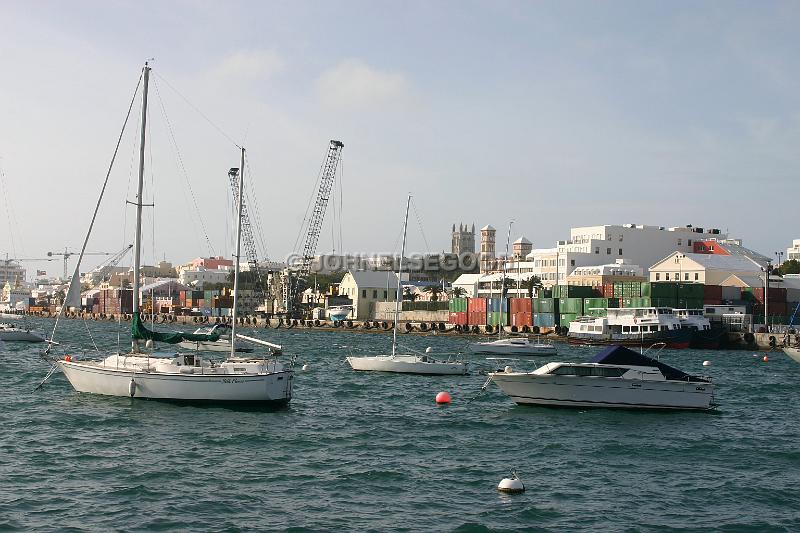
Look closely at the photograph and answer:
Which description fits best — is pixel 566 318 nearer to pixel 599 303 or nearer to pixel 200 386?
pixel 599 303

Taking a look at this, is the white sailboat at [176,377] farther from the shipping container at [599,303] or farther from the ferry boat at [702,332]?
the shipping container at [599,303]

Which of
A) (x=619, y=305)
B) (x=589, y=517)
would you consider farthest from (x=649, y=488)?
(x=619, y=305)

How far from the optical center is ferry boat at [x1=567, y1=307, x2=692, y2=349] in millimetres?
91938

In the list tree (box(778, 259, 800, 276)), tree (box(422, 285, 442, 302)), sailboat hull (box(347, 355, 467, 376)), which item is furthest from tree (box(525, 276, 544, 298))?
sailboat hull (box(347, 355, 467, 376))

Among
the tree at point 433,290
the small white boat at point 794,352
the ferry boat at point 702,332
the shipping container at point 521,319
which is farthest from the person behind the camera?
the tree at point 433,290

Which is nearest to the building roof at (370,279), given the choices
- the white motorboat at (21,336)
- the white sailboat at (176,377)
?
the white motorboat at (21,336)

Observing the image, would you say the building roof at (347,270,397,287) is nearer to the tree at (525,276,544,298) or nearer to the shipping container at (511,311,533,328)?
the tree at (525,276,544,298)

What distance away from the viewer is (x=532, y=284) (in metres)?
154

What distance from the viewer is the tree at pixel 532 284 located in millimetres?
146750

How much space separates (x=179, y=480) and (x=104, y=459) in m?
3.87

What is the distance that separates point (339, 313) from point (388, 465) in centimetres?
13489

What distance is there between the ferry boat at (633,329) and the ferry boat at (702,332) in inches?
33.0

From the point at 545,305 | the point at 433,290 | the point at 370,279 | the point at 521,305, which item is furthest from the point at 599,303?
the point at 433,290

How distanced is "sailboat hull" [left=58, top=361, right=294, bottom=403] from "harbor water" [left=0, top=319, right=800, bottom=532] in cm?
60
